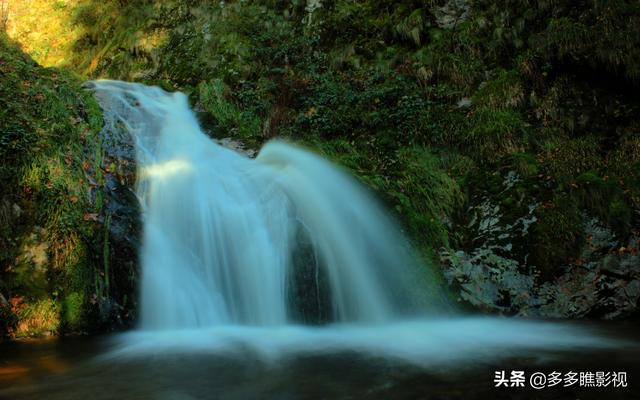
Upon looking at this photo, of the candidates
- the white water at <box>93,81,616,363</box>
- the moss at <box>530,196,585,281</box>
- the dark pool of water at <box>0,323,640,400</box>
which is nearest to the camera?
the dark pool of water at <box>0,323,640,400</box>

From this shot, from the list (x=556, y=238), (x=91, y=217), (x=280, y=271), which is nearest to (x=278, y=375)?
(x=280, y=271)

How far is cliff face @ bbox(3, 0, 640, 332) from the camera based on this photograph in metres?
6.32

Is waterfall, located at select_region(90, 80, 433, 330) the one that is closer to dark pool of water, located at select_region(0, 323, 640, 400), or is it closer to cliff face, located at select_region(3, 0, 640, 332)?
cliff face, located at select_region(3, 0, 640, 332)

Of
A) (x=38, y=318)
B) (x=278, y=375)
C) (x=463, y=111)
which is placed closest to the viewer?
(x=278, y=375)

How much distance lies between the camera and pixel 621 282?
592 centimetres

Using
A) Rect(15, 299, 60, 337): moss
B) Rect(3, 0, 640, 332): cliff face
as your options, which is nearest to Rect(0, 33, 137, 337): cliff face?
Rect(15, 299, 60, 337): moss

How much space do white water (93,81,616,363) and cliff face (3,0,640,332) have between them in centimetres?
54

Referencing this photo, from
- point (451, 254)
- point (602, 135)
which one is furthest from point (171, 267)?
point (602, 135)

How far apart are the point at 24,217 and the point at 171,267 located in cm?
179

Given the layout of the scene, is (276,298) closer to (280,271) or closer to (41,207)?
(280,271)

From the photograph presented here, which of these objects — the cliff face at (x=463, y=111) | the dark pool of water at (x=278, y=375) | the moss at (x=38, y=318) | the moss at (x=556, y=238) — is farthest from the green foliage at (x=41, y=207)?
the moss at (x=556, y=238)

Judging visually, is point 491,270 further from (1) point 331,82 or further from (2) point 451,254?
(1) point 331,82

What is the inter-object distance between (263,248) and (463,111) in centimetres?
513

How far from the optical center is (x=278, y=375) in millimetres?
3785
